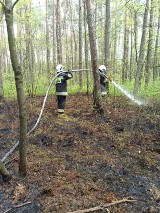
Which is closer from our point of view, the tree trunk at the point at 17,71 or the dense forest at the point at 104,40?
the tree trunk at the point at 17,71

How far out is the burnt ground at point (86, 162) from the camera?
160 inches

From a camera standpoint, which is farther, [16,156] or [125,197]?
[16,156]

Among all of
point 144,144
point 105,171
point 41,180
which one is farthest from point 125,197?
point 144,144

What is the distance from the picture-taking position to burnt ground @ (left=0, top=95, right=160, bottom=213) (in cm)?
406

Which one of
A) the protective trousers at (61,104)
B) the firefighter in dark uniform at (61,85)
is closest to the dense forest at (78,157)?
the protective trousers at (61,104)

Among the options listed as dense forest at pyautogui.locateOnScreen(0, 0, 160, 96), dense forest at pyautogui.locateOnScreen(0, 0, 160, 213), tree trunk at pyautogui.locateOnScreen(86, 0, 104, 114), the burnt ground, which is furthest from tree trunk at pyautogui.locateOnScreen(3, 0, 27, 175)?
dense forest at pyautogui.locateOnScreen(0, 0, 160, 96)

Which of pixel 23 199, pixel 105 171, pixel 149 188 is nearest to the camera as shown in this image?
pixel 23 199

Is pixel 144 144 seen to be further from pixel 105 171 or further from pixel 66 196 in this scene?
pixel 66 196

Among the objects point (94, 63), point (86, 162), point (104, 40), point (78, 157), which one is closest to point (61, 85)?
point (94, 63)

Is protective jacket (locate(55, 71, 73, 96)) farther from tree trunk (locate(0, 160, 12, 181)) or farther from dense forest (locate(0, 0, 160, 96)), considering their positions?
tree trunk (locate(0, 160, 12, 181))

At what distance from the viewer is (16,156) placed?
561 cm

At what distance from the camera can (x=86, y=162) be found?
211 inches

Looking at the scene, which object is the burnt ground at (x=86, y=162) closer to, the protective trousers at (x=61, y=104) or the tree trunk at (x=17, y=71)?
the protective trousers at (x=61, y=104)

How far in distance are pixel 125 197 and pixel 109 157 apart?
1.51 meters
